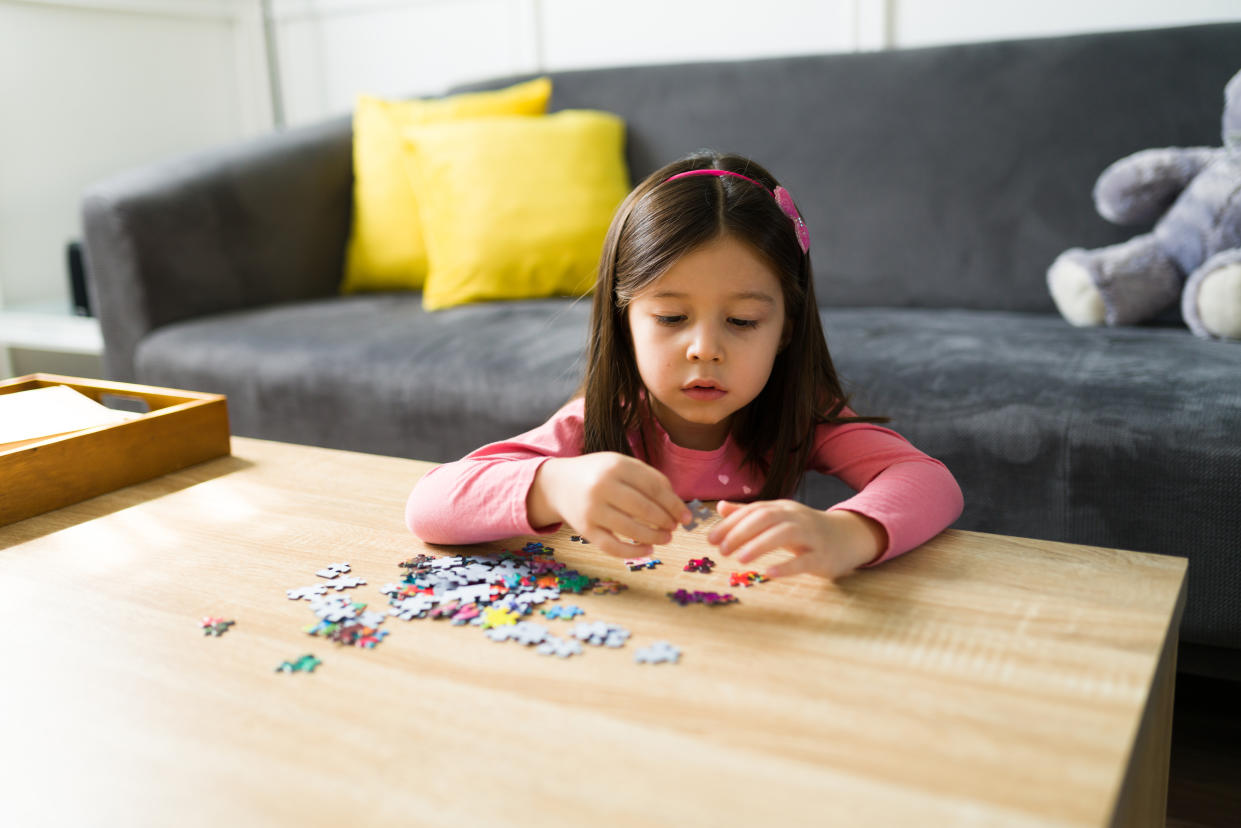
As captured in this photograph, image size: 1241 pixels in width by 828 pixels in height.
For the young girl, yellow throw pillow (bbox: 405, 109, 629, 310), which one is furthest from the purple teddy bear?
yellow throw pillow (bbox: 405, 109, 629, 310)

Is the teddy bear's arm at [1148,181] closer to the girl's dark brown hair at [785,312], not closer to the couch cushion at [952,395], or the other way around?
the couch cushion at [952,395]

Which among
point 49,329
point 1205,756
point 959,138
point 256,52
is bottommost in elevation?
point 1205,756

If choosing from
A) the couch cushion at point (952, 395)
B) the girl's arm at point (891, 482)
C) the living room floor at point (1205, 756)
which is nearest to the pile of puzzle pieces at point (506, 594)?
the girl's arm at point (891, 482)

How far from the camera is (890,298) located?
6.94 feet

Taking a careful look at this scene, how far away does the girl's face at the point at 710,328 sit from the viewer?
3.26 ft

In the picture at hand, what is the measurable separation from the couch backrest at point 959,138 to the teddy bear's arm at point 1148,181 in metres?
0.07

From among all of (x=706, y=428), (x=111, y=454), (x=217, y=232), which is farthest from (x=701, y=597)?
(x=217, y=232)

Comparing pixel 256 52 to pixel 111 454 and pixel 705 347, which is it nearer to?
pixel 111 454

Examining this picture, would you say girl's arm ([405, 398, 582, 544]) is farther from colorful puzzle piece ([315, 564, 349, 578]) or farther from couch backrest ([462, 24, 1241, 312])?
couch backrest ([462, 24, 1241, 312])

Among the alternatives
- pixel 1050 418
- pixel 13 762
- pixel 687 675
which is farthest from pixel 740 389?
pixel 13 762

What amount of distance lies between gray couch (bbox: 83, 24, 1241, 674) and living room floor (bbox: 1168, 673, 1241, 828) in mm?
125

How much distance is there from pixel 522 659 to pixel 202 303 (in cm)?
187

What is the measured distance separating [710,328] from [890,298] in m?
1.23

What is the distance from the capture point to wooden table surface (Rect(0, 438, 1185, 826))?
53 centimetres
